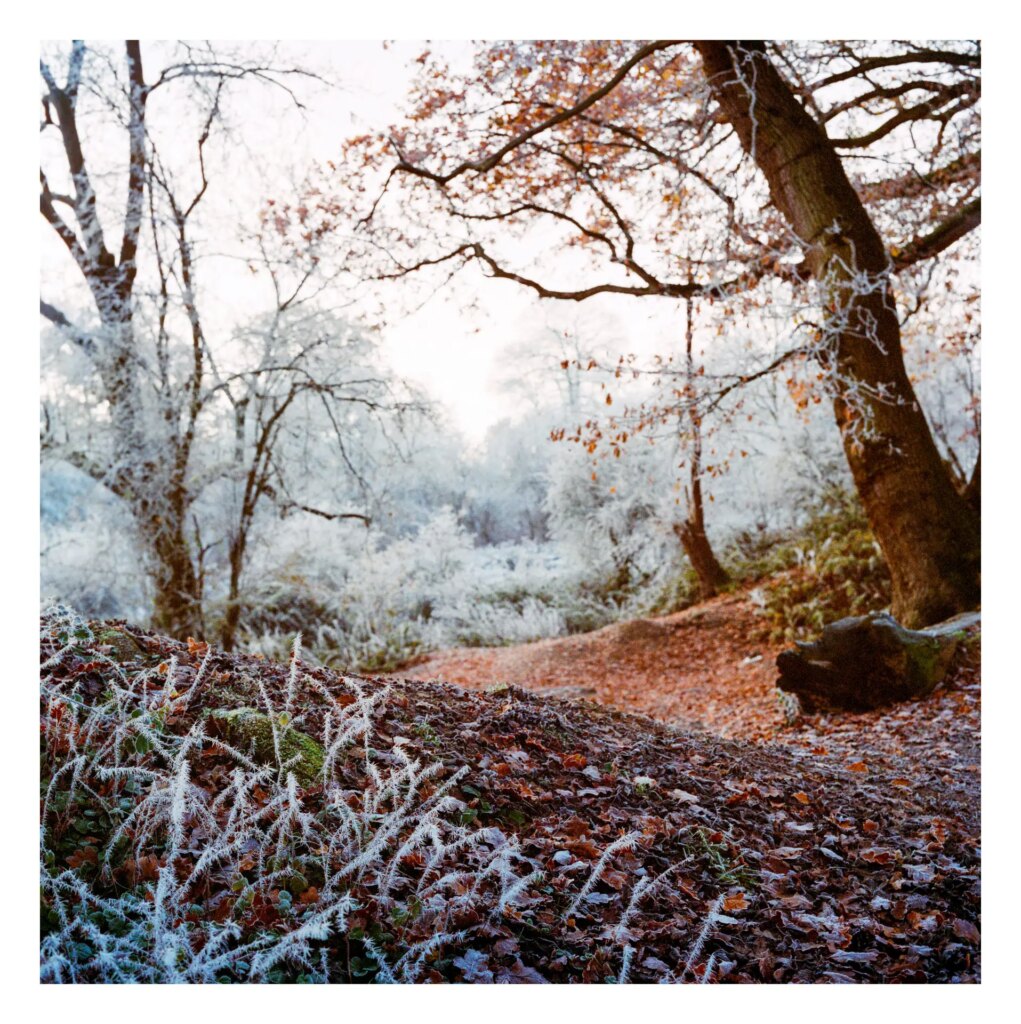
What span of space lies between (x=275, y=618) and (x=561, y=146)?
2458 millimetres

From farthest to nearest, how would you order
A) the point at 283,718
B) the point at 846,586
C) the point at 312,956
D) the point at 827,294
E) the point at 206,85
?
the point at 846,586 < the point at 827,294 < the point at 206,85 < the point at 283,718 < the point at 312,956

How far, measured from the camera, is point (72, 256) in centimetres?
324

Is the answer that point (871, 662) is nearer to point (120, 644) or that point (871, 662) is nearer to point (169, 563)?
point (120, 644)

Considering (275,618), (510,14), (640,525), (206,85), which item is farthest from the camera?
(640,525)

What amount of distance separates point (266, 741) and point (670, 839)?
93cm

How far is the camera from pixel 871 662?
3252mm

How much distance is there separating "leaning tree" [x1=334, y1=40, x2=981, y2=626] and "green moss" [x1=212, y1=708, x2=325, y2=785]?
6.69 ft

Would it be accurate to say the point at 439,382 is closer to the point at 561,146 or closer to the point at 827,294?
the point at 561,146

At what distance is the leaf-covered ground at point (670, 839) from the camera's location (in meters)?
1.64

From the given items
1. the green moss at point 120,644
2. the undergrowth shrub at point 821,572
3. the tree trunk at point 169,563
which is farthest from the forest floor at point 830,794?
the tree trunk at point 169,563

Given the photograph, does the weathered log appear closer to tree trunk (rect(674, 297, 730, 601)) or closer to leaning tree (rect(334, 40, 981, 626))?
leaning tree (rect(334, 40, 981, 626))

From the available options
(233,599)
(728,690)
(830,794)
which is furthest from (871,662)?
(233,599)

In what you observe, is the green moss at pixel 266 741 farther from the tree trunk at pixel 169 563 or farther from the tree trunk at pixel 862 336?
the tree trunk at pixel 862 336
